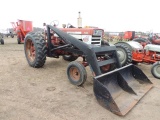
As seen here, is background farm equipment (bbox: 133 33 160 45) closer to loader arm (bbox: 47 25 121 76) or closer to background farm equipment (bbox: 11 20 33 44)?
loader arm (bbox: 47 25 121 76)

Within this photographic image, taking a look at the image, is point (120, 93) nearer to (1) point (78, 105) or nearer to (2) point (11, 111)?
(1) point (78, 105)

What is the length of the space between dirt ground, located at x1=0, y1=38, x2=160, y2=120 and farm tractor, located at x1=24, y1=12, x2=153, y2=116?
173 mm

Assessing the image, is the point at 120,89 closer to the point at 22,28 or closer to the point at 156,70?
the point at 156,70

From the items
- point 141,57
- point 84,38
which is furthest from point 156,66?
point 84,38

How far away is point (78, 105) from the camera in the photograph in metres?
3.53

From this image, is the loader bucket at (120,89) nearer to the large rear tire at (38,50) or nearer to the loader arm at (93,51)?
the loader arm at (93,51)

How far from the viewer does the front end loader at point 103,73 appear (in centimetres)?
345

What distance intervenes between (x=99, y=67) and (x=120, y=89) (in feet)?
2.25

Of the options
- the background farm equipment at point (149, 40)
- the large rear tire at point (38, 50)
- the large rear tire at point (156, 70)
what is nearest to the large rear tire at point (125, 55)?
the large rear tire at point (156, 70)

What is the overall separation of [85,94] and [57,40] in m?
2.46

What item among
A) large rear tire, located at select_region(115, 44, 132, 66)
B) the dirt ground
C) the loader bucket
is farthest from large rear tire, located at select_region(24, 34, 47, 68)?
large rear tire, located at select_region(115, 44, 132, 66)

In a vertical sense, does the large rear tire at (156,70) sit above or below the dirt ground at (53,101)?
above

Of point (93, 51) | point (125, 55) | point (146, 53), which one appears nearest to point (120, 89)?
point (93, 51)

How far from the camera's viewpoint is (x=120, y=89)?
408cm
